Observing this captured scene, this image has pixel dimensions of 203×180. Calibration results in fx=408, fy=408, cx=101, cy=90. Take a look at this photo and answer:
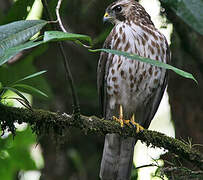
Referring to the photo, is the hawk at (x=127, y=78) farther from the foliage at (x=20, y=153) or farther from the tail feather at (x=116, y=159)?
the foliage at (x=20, y=153)

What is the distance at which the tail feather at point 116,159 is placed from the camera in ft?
14.0

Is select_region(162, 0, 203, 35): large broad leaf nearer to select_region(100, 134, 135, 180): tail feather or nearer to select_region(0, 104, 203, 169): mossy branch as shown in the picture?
select_region(0, 104, 203, 169): mossy branch

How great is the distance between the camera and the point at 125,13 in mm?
4809

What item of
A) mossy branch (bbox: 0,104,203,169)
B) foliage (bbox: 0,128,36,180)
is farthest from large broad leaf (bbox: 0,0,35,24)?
foliage (bbox: 0,128,36,180)

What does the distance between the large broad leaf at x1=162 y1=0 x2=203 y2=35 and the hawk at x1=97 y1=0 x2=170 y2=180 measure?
1.89 metres

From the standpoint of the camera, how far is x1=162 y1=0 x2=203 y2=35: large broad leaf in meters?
2.27

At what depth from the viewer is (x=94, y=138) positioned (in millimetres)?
5969

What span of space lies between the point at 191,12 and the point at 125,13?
101 inches

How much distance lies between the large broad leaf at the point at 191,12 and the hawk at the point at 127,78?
1.89 meters

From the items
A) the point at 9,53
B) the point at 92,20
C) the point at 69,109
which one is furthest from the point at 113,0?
the point at 9,53

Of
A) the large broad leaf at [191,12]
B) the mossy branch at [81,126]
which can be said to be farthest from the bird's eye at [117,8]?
the large broad leaf at [191,12]

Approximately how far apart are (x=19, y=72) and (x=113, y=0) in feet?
5.05

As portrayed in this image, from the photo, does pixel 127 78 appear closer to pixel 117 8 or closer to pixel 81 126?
pixel 117 8

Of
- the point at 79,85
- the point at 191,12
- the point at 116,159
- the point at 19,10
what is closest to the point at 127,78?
the point at 116,159
